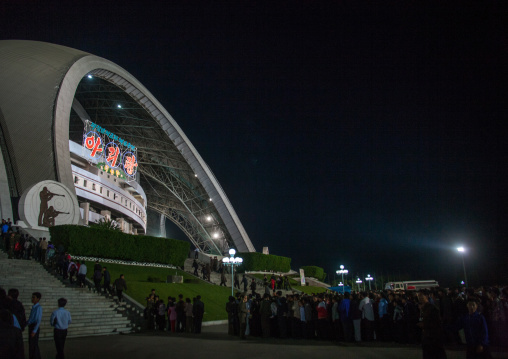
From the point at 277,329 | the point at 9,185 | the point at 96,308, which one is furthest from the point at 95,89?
the point at 277,329

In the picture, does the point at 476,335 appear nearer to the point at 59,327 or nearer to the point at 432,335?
the point at 432,335

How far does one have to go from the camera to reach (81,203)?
37.2 metres

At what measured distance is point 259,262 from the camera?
41031 mm

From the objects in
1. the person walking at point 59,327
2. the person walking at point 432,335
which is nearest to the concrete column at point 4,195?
the person walking at point 59,327

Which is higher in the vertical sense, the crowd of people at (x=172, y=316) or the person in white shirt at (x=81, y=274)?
the person in white shirt at (x=81, y=274)

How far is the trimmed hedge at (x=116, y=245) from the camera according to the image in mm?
23109

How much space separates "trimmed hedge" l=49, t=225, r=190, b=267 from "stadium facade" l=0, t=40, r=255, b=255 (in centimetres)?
299

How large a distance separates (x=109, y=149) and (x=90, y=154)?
336 cm

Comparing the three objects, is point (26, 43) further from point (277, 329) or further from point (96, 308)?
point (277, 329)

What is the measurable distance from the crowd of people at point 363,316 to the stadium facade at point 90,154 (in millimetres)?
17626

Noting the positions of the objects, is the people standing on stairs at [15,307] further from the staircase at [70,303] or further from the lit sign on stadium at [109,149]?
the lit sign on stadium at [109,149]

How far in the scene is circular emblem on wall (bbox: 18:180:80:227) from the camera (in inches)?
961

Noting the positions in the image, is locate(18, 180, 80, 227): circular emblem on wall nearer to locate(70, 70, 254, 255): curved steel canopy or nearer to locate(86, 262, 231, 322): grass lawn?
locate(86, 262, 231, 322): grass lawn

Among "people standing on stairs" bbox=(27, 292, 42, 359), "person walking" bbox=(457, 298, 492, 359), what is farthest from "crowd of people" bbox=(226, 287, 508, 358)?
"people standing on stairs" bbox=(27, 292, 42, 359)
